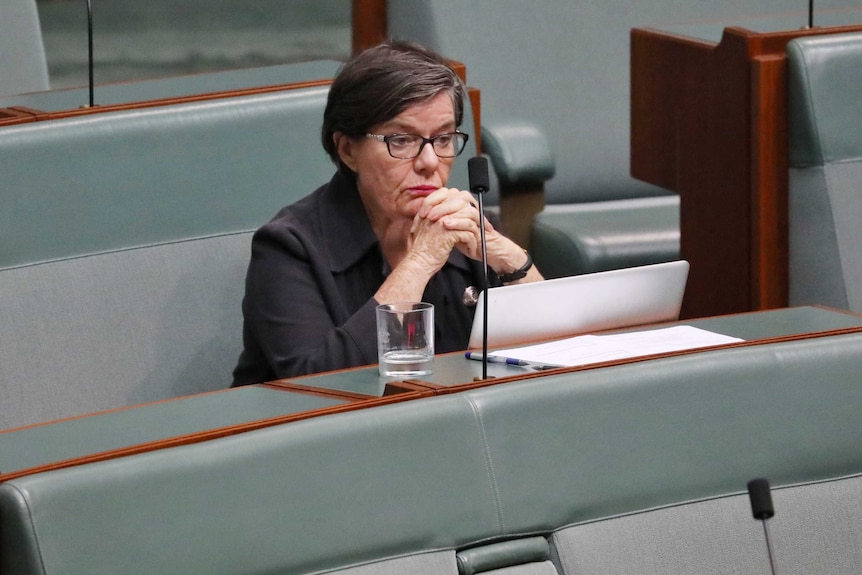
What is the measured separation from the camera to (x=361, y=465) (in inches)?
40.6

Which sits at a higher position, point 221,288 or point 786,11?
point 786,11

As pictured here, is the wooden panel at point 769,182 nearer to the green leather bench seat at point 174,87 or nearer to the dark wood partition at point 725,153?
the dark wood partition at point 725,153

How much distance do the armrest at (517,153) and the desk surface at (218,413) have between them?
113cm

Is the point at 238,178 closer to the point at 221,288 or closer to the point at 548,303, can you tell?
the point at 221,288

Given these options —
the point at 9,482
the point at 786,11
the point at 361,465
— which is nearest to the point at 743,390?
the point at 361,465

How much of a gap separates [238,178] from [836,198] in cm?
79

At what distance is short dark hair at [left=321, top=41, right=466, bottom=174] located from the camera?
1677 millimetres

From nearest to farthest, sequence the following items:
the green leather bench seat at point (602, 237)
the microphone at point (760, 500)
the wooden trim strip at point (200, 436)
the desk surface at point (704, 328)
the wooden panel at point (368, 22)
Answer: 1. the microphone at point (760, 500)
2. the wooden trim strip at point (200, 436)
3. the desk surface at point (704, 328)
4. the green leather bench seat at point (602, 237)
5. the wooden panel at point (368, 22)

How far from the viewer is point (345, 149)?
173 cm

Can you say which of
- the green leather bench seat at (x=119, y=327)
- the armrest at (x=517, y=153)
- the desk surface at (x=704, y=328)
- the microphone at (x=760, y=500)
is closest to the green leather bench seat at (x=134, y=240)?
the green leather bench seat at (x=119, y=327)

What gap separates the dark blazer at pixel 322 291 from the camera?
5.08 feet

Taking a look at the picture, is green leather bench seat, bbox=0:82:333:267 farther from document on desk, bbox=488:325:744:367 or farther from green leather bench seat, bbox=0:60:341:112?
document on desk, bbox=488:325:744:367

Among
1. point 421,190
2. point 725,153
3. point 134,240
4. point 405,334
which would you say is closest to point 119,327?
point 134,240

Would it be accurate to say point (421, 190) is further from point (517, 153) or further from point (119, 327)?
point (517, 153)
